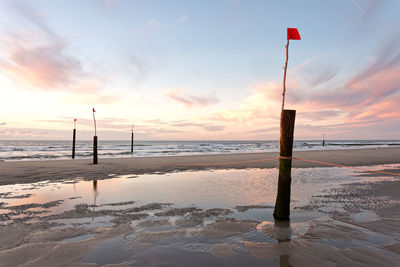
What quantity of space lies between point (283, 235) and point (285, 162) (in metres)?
1.80

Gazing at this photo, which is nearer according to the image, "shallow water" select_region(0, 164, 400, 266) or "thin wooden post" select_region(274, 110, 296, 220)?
"shallow water" select_region(0, 164, 400, 266)

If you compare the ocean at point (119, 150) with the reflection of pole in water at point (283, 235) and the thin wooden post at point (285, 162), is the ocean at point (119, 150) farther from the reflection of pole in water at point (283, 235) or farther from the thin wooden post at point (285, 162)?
the reflection of pole in water at point (283, 235)

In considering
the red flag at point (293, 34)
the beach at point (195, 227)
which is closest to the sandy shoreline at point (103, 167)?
the beach at point (195, 227)

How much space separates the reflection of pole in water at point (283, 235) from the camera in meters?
3.81

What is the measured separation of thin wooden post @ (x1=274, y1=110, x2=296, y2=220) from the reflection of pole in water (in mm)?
303

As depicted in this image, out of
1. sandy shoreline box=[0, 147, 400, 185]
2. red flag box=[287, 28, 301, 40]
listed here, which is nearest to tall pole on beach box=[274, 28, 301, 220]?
red flag box=[287, 28, 301, 40]

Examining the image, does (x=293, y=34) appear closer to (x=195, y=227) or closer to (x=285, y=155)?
(x=285, y=155)

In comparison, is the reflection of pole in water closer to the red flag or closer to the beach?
the beach

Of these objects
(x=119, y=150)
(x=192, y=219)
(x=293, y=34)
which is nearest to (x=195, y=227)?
(x=192, y=219)

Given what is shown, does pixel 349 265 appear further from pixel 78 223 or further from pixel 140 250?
pixel 78 223

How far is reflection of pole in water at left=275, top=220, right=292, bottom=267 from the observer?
3.81 meters

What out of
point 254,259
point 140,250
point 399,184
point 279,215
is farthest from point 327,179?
point 140,250

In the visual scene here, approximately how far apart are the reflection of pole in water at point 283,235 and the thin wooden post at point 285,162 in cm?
30

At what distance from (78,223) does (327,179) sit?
11510mm
